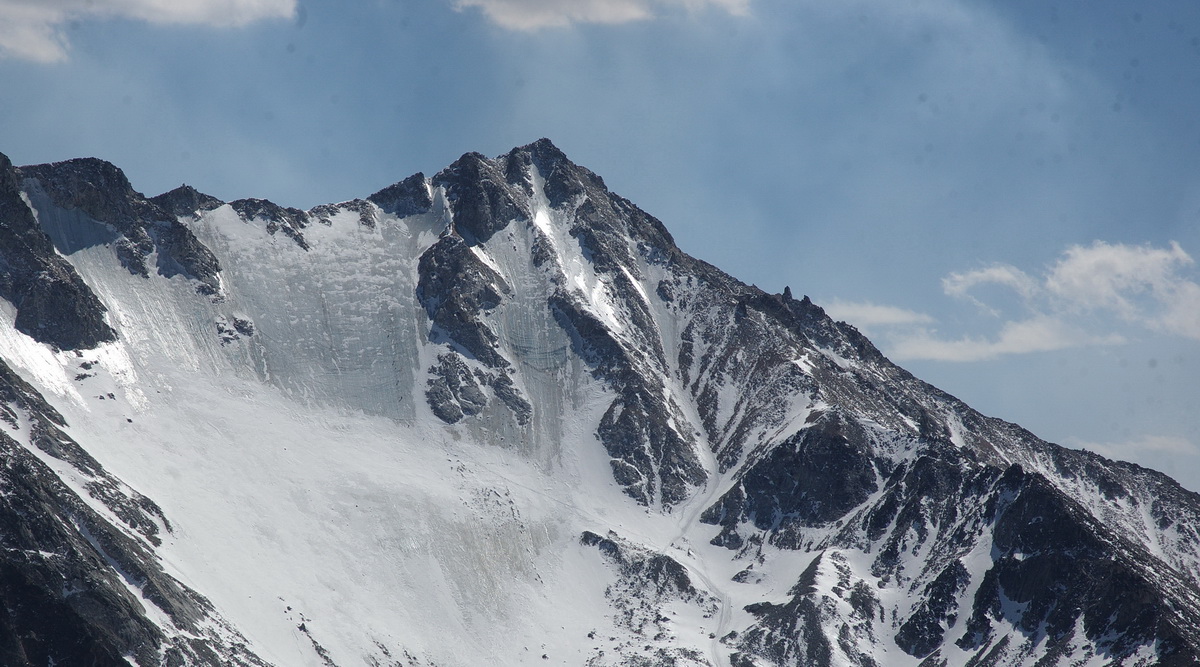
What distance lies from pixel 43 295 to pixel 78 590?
81.9 m

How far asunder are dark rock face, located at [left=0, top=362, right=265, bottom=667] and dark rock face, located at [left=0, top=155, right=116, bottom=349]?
161 feet

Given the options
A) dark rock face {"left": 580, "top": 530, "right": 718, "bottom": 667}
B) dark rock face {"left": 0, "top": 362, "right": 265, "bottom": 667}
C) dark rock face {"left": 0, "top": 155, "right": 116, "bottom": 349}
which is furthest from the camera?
dark rock face {"left": 0, "top": 155, "right": 116, "bottom": 349}

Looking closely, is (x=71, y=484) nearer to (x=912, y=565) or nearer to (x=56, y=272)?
(x=56, y=272)

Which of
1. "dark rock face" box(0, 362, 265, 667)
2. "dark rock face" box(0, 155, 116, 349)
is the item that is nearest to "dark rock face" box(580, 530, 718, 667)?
"dark rock face" box(0, 362, 265, 667)

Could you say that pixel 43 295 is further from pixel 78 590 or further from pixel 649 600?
pixel 649 600

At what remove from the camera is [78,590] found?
12506 centimetres

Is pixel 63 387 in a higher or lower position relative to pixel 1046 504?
lower

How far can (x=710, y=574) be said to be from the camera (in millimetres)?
199250

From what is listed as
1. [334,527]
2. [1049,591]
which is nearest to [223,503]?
[334,527]

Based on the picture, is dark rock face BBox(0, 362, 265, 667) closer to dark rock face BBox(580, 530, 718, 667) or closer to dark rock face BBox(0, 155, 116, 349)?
dark rock face BBox(0, 155, 116, 349)

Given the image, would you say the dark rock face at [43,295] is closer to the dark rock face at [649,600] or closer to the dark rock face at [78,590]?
the dark rock face at [78,590]

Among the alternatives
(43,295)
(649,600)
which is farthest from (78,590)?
(649,600)

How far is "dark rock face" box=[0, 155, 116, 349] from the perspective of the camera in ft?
619

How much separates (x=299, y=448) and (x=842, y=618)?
95.7 meters
